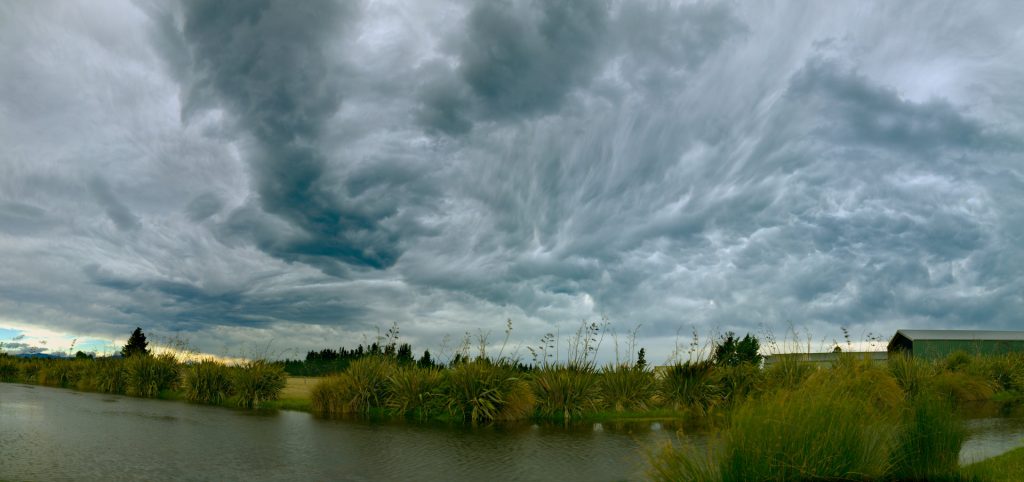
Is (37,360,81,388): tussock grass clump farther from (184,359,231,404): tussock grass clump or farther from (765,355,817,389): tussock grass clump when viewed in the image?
(765,355,817,389): tussock grass clump

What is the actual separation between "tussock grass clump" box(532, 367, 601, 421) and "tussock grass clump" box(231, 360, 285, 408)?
30.1ft

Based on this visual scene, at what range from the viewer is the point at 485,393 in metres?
15.9

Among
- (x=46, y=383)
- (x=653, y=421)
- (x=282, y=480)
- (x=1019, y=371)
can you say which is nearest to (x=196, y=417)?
(x=282, y=480)

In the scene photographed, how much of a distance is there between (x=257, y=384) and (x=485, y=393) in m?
9.02

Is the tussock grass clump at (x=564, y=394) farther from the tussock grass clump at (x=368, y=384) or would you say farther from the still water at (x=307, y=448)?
the tussock grass clump at (x=368, y=384)

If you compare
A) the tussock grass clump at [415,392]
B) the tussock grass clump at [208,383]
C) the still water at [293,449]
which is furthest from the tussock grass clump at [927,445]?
the tussock grass clump at [208,383]

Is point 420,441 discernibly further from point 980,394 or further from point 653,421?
point 980,394

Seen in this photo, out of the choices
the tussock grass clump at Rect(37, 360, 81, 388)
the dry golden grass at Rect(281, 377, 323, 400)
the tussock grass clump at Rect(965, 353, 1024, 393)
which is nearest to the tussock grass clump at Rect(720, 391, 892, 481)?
the dry golden grass at Rect(281, 377, 323, 400)

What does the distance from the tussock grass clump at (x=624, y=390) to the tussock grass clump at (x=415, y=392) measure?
15.4 feet

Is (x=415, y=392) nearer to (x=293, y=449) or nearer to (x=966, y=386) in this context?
(x=293, y=449)

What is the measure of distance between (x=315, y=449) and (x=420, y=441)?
200 cm

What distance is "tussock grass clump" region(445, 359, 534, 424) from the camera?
15.9m

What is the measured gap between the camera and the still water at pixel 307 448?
28.8ft

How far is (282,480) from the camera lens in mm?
8375
